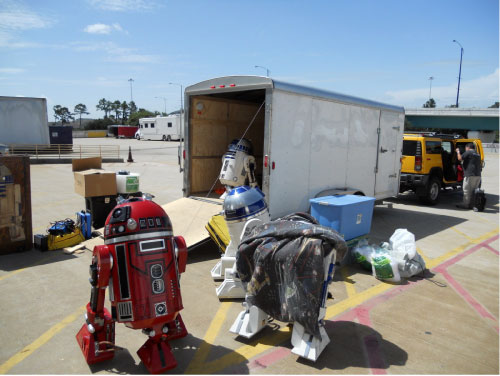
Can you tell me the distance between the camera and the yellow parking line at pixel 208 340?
11.3 ft

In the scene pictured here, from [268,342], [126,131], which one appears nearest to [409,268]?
[268,342]

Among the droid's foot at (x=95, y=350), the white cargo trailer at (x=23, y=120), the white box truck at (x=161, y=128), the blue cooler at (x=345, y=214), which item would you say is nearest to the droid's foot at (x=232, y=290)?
the droid's foot at (x=95, y=350)

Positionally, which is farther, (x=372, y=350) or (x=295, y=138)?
(x=295, y=138)

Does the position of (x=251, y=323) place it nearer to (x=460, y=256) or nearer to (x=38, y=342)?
(x=38, y=342)

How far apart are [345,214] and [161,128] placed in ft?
137

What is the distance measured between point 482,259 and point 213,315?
5194mm

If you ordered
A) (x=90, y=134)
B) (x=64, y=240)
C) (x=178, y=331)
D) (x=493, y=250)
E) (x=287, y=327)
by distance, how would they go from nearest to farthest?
(x=178, y=331) < (x=287, y=327) < (x=64, y=240) < (x=493, y=250) < (x=90, y=134)

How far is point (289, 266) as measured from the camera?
352 cm

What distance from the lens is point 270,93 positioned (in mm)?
6145

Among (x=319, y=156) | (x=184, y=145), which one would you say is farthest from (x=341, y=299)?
(x=184, y=145)

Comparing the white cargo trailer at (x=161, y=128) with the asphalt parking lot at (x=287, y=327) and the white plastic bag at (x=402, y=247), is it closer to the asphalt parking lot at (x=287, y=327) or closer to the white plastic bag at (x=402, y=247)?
the asphalt parking lot at (x=287, y=327)

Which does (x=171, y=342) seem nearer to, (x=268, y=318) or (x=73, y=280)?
(x=268, y=318)

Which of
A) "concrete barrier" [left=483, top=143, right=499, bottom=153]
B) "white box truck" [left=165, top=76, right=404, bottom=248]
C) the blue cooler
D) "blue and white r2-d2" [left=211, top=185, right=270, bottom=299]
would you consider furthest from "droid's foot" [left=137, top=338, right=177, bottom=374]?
"concrete barrier" [left=483, top=143, right=499, bottom=153]

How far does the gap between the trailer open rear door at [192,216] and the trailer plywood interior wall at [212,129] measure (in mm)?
838
